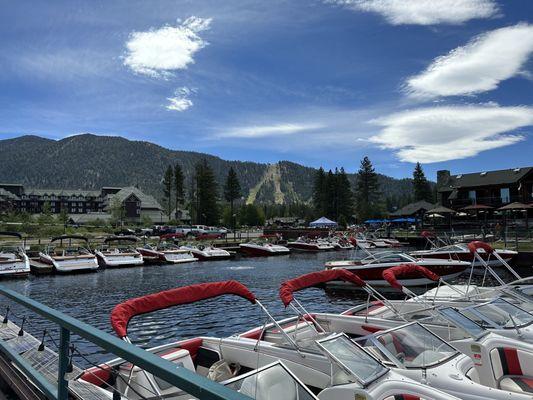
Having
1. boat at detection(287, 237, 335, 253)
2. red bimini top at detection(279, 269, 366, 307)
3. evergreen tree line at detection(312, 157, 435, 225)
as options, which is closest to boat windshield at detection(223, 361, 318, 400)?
red bimini top at detection(279, 269, 366, 307)

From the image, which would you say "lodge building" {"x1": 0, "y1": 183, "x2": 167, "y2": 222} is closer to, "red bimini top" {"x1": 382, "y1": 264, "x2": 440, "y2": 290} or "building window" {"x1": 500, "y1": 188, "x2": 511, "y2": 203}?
"building window" {"x1": 500, "y1": 188, "x2": 511, "y2": 203}

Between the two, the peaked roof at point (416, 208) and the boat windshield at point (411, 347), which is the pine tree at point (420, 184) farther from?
the boat windshield at point (411, 347)

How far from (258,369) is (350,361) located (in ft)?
4.95

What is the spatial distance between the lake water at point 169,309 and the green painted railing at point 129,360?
11.7 feet

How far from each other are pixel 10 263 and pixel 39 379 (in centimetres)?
3258

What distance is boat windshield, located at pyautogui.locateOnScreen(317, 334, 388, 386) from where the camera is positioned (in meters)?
6.09

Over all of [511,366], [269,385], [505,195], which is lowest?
[511,366]

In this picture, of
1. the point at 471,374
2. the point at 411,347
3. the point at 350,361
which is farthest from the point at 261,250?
the point at 350,361

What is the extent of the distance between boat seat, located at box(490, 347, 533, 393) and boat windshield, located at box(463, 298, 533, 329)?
1168 millimetres

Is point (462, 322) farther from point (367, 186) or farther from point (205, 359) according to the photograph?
point (367, 186)

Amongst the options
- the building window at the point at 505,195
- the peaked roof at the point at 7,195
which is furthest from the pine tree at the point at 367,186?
the peaked roof at the point at 7,195

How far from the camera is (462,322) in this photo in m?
8.98

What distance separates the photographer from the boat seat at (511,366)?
8.02 m

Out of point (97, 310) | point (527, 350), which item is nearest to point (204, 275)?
point (97, 310)
